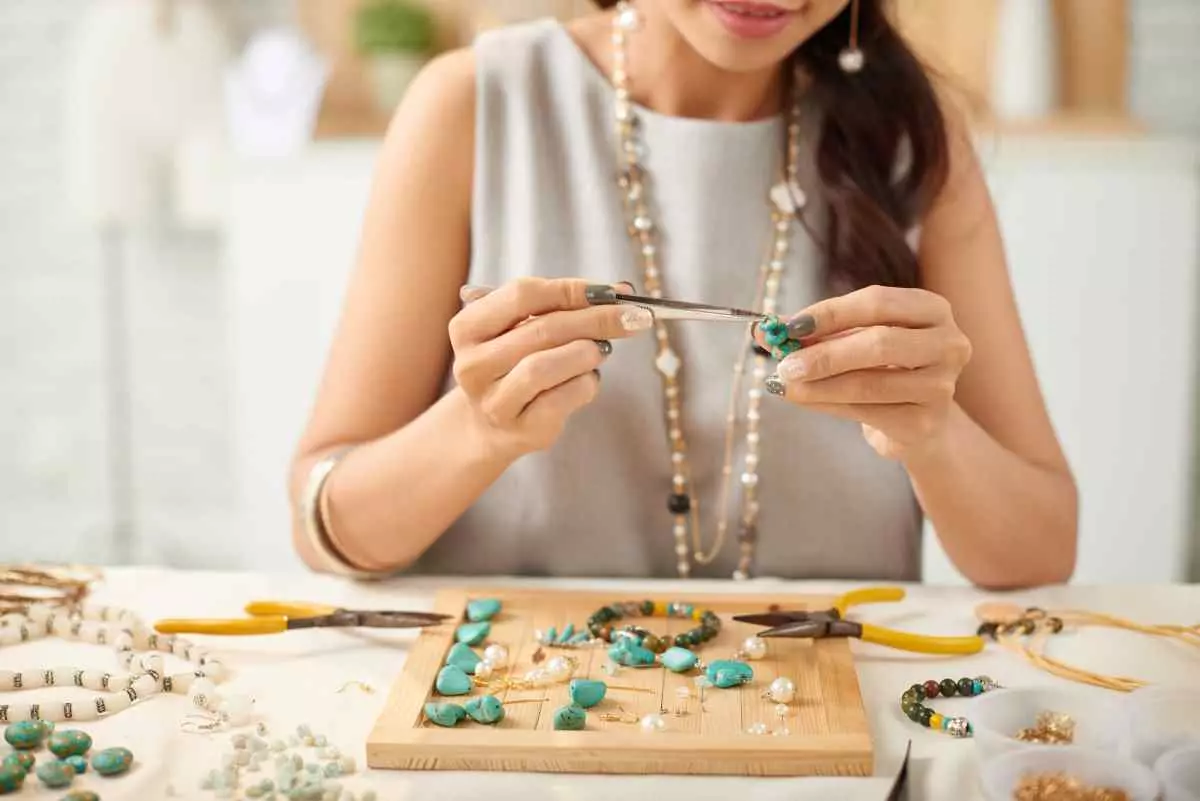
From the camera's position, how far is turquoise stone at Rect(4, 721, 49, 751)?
22.7 inches

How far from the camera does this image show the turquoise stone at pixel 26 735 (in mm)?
576

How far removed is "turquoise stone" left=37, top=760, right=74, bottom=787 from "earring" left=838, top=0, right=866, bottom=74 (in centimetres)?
72

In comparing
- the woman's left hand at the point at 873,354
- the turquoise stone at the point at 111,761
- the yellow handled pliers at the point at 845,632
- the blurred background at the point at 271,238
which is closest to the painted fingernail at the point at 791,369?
the woman's left hand at the point at 873,354

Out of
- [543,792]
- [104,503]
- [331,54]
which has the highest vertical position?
[331,54]

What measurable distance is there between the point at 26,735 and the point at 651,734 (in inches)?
11.4

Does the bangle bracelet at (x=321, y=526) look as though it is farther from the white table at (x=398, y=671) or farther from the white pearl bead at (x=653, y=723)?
the white pearl bead at (x=653, y=723)

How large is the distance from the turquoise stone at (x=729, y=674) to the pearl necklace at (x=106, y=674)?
0.23m

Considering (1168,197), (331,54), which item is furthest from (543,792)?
(331,54)

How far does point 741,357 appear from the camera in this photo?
937mm

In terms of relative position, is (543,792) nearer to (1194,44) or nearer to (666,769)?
(666,769)

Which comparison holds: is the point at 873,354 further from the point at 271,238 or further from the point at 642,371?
the point at 271,238

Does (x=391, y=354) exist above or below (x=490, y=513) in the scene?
above

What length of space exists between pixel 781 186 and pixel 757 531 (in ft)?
0.87

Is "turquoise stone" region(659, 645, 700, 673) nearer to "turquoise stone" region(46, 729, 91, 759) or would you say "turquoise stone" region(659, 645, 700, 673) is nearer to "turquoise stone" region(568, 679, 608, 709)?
"turquoise stone" region(568, 679, 608, 709)
